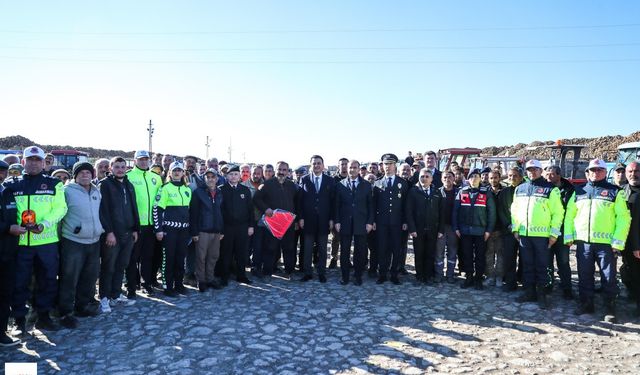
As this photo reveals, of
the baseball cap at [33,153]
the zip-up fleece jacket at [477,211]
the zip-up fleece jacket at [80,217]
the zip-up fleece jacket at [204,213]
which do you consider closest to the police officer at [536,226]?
the zip-up fleece jacket at [477,211]

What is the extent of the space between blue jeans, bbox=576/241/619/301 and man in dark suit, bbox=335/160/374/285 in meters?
3.24

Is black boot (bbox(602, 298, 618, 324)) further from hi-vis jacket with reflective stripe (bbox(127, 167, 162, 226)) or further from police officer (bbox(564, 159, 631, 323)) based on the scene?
hi-vis jacket with reflective stripe (bbox(127, 167, 162, 226))

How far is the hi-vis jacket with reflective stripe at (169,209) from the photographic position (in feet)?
21.3

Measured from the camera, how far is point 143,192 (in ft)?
21.3

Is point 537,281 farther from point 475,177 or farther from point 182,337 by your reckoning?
point 182,337

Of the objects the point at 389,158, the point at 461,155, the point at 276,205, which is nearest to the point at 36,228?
the point at 276,205

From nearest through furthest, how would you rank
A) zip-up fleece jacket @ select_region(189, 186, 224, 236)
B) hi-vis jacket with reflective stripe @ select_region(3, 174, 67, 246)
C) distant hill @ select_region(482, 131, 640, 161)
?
hi-vis jacket with reflective stripe @ select_region(3, 174, 67, 246), zip-up fleece jacket @ select_region(189, 186, 224, 236), distant hill @ select_region(482, 131, 640, 161)

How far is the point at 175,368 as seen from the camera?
4105mm

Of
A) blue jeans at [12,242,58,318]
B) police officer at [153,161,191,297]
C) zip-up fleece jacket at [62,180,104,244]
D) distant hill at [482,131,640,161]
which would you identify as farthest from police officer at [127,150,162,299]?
distant hill at [482,131,640,161]

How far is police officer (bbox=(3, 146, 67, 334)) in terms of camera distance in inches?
190

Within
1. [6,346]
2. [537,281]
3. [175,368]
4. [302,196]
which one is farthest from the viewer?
[302,196]

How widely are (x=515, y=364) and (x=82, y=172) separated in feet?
18.5

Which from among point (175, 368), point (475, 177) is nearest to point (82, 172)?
point (175, 368)

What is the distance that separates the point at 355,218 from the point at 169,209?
314 cm
